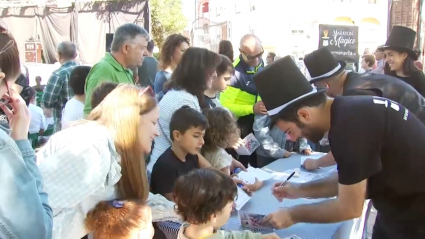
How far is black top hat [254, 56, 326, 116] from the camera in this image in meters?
1.83

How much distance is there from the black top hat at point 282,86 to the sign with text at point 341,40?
240 inches

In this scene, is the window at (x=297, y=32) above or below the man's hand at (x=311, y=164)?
above

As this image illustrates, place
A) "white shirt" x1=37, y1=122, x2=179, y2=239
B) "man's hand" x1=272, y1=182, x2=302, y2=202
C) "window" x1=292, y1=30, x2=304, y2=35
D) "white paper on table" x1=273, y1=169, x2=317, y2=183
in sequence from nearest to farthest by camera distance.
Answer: "white shirt" x1=37, y1=122, x2=179, y2=239
"man's hand" x1=272, y1=182, x2=302, y2=202
"white paper on table" x1=273, y1=169, x2=317, y2=183
"window" x1=292, y1=30, x2=304, y2=35

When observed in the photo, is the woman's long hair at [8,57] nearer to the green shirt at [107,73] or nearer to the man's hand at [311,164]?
the green shirt at [107,73]

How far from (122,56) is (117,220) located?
1.85 metres

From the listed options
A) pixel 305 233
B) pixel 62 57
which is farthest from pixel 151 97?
pixel 62 57

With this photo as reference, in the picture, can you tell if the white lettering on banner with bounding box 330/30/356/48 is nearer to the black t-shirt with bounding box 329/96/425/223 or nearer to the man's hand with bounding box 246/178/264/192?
the man's hand with bounding box 246/178/264/192

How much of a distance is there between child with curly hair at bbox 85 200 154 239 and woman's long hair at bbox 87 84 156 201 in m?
0.08

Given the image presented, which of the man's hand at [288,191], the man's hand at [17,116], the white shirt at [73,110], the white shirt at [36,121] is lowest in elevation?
the white shirt at [36,121]

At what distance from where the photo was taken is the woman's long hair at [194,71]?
3.04 metres

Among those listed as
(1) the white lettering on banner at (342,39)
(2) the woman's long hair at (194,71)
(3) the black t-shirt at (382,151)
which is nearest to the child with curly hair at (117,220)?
(3) the black t-shirt at (382,151)

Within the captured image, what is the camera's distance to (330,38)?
7.70 metres

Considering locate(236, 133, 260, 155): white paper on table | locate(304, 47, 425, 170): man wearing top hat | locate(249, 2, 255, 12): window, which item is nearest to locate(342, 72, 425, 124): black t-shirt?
locate(304, 47, 425, 170): man wearing top hat

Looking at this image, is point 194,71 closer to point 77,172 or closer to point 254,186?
point 254,186
